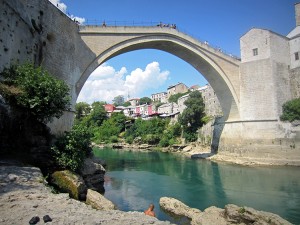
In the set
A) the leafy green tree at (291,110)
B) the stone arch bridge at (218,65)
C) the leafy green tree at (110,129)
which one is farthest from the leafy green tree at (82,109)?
the leafy green tree at (291,110)

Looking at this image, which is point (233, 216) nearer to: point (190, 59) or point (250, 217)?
point (250, 217)

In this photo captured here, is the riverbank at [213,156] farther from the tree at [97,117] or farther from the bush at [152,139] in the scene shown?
the tree at [97,117]

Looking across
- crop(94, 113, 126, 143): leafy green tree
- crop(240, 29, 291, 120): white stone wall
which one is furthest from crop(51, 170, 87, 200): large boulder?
crop(94, 113, 126, 143): leafy green tree

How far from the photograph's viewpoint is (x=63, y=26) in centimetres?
1370

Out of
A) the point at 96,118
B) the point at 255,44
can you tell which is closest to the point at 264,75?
the point at 255,44

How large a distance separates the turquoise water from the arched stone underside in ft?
17.0

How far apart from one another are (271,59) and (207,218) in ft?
49.8

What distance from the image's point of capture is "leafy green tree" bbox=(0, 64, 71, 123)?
8266mm

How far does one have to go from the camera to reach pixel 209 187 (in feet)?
42.3

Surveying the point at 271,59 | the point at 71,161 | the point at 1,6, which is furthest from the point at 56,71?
the point at 271,59

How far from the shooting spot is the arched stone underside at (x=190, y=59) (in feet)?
51.8

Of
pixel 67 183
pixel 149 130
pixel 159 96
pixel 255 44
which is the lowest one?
pixel 67 183

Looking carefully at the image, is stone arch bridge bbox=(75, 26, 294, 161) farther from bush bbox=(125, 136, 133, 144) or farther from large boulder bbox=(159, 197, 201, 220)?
bush bbox=(125, 136, 133, 144)

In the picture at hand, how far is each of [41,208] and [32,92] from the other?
4.54 metres
